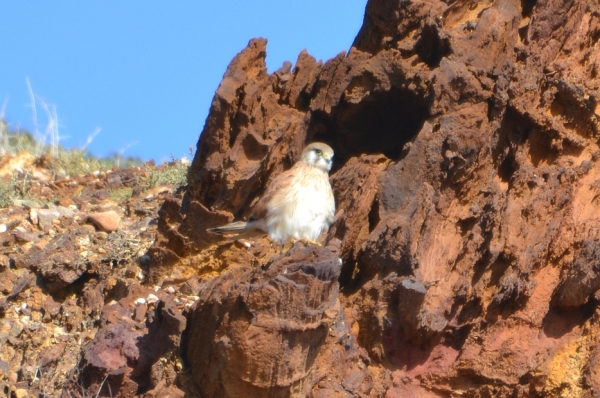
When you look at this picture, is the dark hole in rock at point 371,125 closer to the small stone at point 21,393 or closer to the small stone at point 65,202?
the small stone at point 65,202

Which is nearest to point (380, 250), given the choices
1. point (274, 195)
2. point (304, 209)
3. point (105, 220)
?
point (304, 209)

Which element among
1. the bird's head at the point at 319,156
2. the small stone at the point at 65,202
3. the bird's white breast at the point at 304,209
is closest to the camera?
the bird's white breast at the point at 304,209

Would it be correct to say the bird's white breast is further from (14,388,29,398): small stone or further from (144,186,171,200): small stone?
(144,186,171,200): small stone

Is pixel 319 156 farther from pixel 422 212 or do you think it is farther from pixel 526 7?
pixel 526 7

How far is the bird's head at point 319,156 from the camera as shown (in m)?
6.65

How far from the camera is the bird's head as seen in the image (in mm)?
6648

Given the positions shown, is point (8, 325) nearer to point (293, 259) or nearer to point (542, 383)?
point (293, 259)

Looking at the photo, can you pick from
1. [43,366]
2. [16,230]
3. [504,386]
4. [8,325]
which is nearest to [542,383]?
[504,386]

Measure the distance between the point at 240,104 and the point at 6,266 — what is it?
219 cm

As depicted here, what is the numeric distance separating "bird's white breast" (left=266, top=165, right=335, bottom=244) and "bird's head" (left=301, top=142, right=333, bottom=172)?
2.9 inches

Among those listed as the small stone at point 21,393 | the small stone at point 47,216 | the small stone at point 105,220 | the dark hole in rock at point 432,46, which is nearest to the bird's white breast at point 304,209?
the dark hole in rock at point 432,46

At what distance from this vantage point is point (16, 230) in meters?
7.62

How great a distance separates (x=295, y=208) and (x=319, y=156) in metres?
0.46

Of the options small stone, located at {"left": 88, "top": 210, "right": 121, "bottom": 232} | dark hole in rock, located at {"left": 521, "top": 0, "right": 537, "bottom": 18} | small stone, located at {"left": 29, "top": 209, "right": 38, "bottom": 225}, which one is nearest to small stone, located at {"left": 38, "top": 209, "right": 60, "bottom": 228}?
small stone, located at {"left": 29, "top": 209, "right": 38, "bottom": 225}
